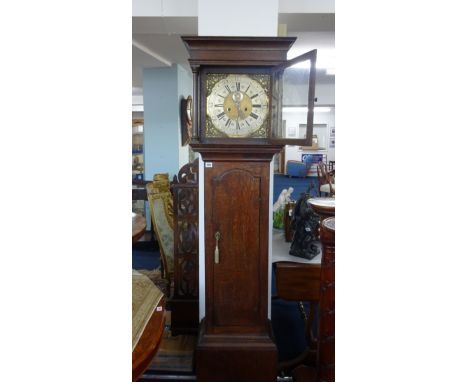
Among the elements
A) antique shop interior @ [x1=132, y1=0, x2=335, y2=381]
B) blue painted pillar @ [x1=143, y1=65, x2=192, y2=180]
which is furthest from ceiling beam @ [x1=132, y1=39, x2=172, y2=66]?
antique shop interior @ [x1=132, y1=0, x2=335, y2=381]

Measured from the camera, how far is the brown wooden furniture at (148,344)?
118cm

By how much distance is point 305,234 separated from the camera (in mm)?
2609

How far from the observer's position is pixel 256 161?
220 cm

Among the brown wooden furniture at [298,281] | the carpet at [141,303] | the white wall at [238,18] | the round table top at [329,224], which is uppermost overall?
the white wall at [238,18]

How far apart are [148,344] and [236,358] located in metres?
1.16

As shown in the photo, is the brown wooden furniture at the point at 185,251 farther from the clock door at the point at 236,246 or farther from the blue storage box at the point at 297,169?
the blue storage box at the point at 297,169

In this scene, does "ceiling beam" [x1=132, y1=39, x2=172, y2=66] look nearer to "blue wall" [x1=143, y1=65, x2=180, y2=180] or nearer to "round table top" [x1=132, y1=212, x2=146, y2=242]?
"blue wall" [x1=143, y1=65, x2=180, y2=180]

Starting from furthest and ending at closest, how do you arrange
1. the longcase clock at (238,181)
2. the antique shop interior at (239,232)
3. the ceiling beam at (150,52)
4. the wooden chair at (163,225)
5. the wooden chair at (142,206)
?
1. the wooden chair at (142,206)
2. the ceiling beam at (150,52)
3. the wooden chair at (163,225)
4. the longcase clock at (238,181)
5. the antique shop interior at (239,232)

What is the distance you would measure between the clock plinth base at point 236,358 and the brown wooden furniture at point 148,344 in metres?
0.91

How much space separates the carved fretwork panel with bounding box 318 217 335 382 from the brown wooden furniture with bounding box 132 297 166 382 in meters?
0.65

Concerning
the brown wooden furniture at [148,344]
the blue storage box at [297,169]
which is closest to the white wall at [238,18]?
the brown wooden furniture at [148,344]
